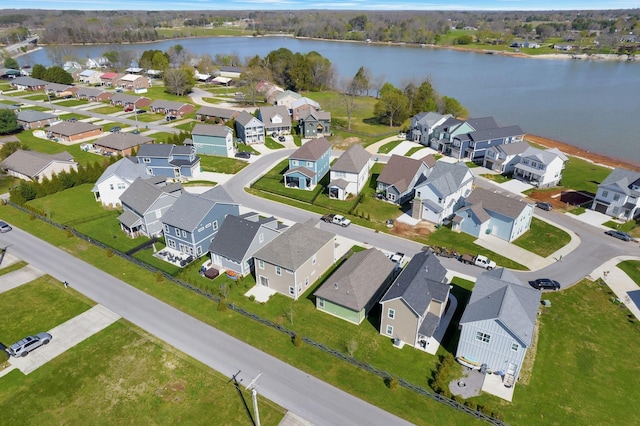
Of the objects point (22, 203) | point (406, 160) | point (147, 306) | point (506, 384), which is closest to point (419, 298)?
point (506, 384)

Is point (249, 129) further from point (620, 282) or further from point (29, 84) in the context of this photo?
point (29, 84)

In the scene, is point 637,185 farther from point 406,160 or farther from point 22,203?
point 22,203

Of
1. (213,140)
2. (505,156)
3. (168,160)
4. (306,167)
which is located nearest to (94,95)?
(213,140)

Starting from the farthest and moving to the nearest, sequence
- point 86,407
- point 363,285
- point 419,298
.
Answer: point 363,285 < point 419,298 < point 86,407


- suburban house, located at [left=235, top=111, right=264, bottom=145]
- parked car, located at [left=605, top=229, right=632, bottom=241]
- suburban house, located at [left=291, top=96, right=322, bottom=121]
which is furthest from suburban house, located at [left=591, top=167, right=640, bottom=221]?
suburban house, located at [left=291, top=96, right=322, bottom=121]

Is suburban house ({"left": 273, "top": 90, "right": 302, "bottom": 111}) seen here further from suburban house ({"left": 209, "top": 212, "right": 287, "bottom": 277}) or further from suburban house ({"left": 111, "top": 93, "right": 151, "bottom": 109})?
suburban house ({"left": 209, "top": 212, "right": 287, "bottom": 277})

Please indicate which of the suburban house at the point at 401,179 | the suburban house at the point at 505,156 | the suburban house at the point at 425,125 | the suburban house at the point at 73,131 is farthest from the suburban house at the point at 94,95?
the suburban house at the point at 505,156

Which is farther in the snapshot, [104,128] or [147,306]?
[104,128]
